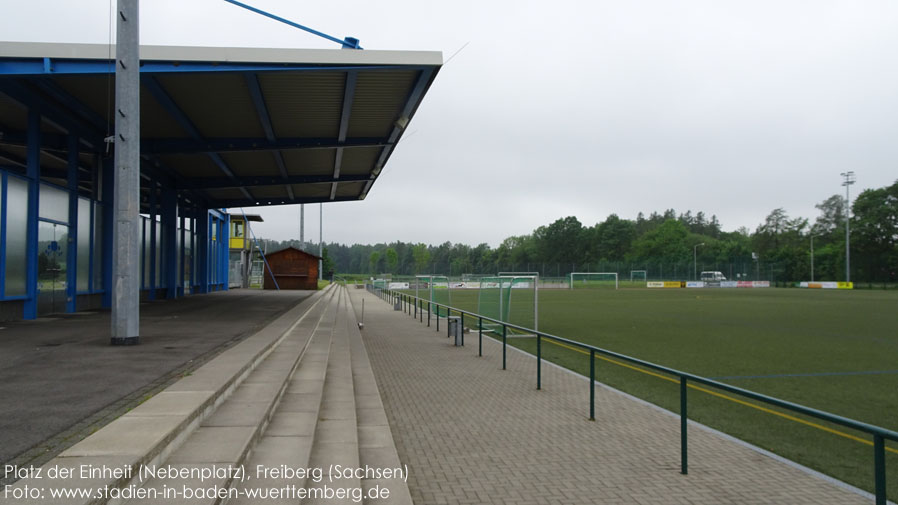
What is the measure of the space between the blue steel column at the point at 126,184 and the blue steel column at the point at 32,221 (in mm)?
6624

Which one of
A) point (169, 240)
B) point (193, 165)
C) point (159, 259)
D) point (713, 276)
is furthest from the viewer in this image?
point (713, 276)

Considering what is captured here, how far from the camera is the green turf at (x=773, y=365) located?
21.9 feet

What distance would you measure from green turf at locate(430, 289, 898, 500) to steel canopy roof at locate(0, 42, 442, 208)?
811cm

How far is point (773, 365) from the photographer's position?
12344mm

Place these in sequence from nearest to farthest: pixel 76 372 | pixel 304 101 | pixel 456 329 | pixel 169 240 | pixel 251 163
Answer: pixel 76 372 → pixel 456 329 → pixel 304 101 → pixel 251 163 → pixel 169 240

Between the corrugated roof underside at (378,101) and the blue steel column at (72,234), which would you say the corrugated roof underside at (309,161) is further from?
the blue steel column at (72,234)

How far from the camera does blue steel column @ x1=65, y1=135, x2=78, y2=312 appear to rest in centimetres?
1714

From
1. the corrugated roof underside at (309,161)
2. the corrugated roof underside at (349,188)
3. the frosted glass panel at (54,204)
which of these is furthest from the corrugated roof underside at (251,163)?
the frosted glass panel at (54,204)

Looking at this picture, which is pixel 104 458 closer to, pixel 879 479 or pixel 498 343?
pixel 879 479

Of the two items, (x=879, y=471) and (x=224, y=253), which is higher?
(x=224, y=253)

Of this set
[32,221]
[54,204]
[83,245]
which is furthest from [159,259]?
[32,221]

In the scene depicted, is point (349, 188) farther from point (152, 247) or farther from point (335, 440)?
point (335, 440)

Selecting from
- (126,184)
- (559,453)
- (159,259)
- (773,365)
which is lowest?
(773,365)

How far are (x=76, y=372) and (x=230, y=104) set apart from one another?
11.1m
